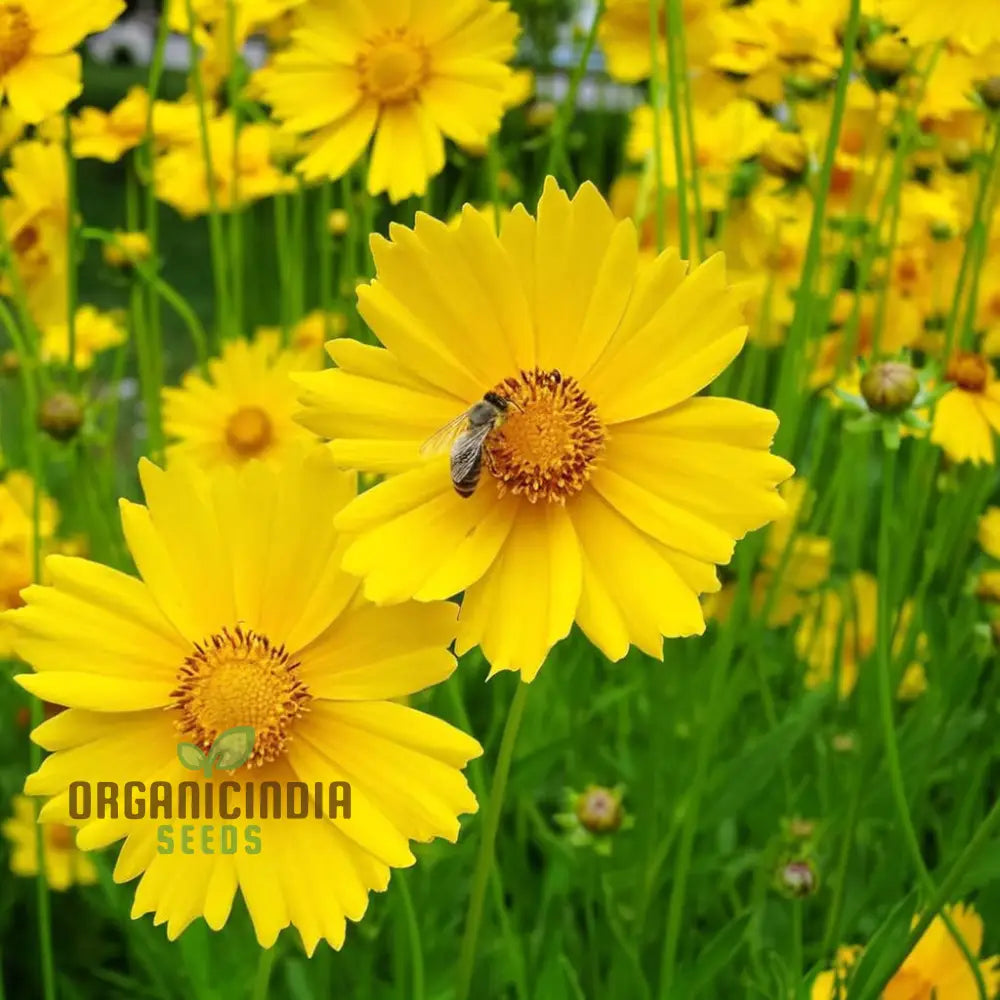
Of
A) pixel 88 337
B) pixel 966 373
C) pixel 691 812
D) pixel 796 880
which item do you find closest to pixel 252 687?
pixel 691 812

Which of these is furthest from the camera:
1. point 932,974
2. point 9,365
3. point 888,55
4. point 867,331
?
point 9,365

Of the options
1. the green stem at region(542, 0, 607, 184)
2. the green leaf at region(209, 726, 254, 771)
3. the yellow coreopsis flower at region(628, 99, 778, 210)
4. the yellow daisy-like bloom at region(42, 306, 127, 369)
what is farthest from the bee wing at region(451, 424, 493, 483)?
the yellow daisy-like bloom at region(42, 306, 127, 369)

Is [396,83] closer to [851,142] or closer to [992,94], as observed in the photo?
[992,94]

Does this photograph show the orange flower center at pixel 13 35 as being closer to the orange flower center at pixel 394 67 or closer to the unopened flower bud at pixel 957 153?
the orange flower center at pixel 394 67

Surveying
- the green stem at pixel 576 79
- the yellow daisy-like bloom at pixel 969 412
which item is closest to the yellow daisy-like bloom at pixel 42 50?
the green stem at pixel 576 79

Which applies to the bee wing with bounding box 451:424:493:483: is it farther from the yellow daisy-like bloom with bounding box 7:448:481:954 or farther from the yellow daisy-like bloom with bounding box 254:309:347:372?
the yellow daisy-like bloom with bounding box 254:309:347:372
